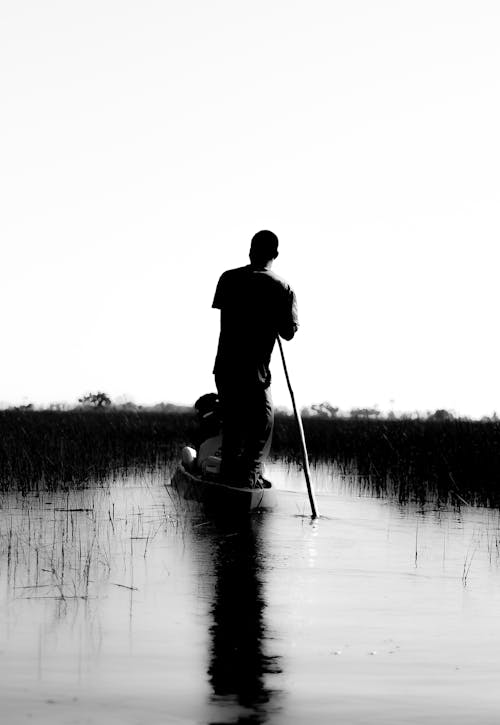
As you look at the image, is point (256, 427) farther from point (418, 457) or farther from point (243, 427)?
point (418, 457)

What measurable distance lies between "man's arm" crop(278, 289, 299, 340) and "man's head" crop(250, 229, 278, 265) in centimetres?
43

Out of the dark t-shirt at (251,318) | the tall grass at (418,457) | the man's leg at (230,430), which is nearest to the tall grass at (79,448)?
the tall grass at (418,457)

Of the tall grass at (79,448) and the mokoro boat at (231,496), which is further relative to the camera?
the tall grass at (79,448)

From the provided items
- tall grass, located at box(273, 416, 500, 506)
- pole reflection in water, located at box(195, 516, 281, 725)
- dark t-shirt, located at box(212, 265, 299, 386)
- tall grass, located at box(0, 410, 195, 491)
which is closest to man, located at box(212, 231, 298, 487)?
dark t-shirt, located at box(212, 265, 299, 386)

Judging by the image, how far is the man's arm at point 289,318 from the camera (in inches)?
490

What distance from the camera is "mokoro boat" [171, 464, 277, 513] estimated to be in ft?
40.9

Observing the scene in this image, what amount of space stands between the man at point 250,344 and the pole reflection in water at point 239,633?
5.94 ft

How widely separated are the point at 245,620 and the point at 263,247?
6.19 m

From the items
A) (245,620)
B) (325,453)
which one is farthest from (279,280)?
(325,453)

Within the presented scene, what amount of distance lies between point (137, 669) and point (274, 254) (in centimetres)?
746

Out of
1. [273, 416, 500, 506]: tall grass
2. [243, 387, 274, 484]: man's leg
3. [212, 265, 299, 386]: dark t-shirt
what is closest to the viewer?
[212, 265, 299, 386]: dark t-shirt

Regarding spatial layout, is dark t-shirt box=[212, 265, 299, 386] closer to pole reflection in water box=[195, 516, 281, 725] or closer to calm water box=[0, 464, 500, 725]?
calm water box=[0, 464, 500, 725]

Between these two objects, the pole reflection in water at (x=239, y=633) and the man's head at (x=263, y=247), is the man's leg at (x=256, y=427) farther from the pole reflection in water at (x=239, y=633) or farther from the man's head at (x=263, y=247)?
the pole reflection in water at (x=239, y=633)

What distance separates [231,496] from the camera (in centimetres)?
1253
